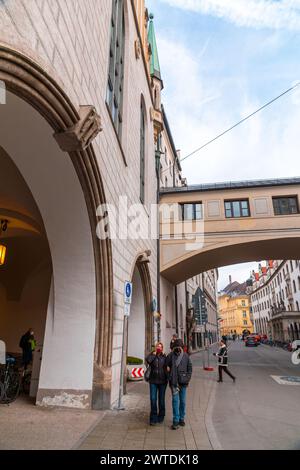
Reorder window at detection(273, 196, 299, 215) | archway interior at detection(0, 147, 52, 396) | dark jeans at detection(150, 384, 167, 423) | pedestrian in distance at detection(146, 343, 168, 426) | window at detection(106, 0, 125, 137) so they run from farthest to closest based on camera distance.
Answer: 1. window at detection(273, 196, 299, 215)
2. archway interior at detection(0, 147, 52, 396)
3. window at detection(106, 0, 125, 137)
4. pedestrian in distance at detection(146, 343, 168, 426)
5. dark jeans at detection(150, 384, 167, 423)

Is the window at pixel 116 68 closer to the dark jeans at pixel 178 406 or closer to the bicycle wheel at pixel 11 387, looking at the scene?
the bicycle wheel at pixel 11 387

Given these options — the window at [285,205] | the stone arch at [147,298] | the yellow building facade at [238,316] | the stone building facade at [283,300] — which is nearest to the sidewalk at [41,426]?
the stone arch at [147,298]

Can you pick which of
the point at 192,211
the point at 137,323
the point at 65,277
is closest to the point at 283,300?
the point at 192,211

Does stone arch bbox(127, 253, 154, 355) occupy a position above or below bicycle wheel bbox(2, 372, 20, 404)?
above

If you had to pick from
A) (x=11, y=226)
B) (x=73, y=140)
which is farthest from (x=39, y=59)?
(x=11, y=226)

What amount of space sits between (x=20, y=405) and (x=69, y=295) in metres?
2.51

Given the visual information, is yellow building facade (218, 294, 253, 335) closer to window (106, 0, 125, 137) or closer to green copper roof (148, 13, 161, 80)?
green copper roof (148, 13, 161, 80)

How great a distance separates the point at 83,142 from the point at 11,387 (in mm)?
5509

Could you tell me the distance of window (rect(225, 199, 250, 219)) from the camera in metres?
18.3

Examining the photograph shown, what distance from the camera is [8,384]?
23.0ft

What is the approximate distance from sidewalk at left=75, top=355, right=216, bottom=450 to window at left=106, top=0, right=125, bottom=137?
24.5 ft

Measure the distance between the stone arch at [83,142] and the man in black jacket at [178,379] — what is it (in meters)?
1.80

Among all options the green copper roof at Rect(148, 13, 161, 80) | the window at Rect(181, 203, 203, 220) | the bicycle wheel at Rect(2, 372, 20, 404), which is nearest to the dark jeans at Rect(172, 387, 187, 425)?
the bicycle wheel at Rect(2, 372, 20, 404)

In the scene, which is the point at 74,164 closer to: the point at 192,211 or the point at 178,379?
the point at 178,379
